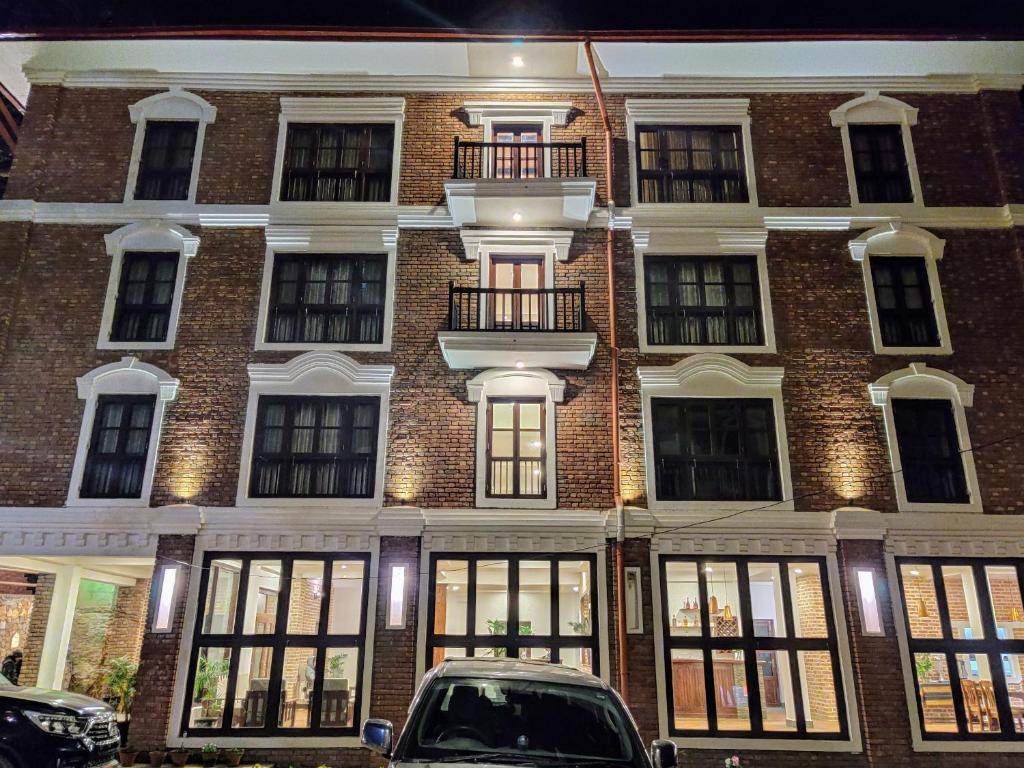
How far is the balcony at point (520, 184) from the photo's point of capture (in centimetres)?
1308

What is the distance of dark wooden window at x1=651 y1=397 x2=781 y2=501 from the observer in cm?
1231

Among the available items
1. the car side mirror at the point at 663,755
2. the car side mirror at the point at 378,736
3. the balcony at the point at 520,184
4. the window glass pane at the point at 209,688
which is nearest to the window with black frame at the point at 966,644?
the car side mirror at the point at 663,755

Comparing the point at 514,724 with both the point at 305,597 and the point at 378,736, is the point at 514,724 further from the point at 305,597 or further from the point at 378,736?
the point at 305,597

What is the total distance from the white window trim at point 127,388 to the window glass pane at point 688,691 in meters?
9.63

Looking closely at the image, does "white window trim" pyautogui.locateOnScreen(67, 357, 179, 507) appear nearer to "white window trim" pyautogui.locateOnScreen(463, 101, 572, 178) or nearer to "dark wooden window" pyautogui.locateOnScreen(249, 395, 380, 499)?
"dark wooden window" pyautogui.locateOnScreen(249, 395, 380, 499)

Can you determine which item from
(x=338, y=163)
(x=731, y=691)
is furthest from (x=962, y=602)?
(x=338, y=163)

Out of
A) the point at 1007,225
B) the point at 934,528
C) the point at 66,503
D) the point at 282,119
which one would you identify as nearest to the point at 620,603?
the point at 934,528

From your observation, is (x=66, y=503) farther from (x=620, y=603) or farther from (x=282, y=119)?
(x=620, y=603)

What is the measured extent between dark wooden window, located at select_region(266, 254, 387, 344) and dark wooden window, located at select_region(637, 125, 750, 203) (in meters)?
5.64

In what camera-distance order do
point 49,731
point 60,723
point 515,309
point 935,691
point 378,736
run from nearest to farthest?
point 378,736
point 49,731
point 60,723
point 935,691
point 515,309

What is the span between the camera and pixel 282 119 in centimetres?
1444

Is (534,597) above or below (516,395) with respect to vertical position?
below

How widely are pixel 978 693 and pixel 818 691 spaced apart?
103 inches

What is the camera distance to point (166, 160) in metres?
14.4
